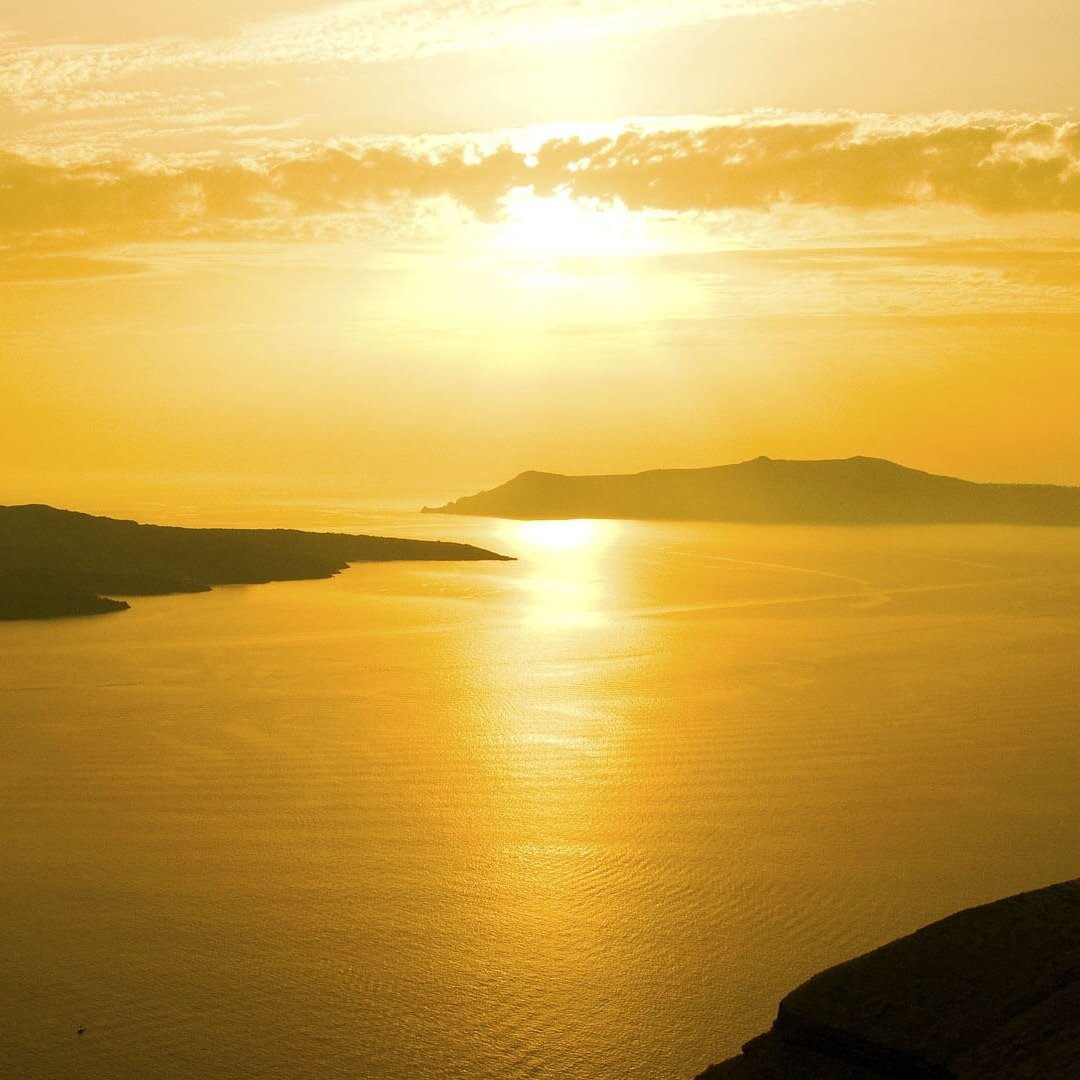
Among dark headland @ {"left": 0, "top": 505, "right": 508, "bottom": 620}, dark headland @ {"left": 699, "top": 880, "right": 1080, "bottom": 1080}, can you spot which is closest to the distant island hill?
dark headland @ {"left": 0, "top": 505, "right": 508, "bottom": 620}

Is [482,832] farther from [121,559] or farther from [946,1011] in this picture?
[121,559]

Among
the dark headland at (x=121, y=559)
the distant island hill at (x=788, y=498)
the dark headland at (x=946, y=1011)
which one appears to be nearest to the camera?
the dark headland at (x=946, y=1011)

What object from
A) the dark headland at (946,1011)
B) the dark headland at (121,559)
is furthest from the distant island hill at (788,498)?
the dark headland at (946,1011)

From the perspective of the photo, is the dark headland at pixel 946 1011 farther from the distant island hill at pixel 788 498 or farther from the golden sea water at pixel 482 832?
the distant island hill at pixel 788 498

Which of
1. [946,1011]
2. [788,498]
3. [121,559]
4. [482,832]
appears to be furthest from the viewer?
[788,498]

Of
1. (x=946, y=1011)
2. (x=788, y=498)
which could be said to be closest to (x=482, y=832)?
(x=946, y=1011)
